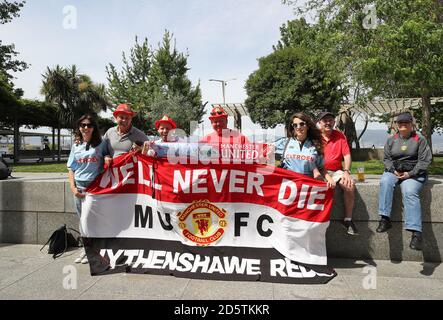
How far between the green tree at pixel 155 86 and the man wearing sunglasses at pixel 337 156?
104ft

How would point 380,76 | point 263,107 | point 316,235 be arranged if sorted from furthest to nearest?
1. point 263,107
2. point 380,76
3. point 316,235

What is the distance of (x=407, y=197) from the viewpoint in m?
4.23

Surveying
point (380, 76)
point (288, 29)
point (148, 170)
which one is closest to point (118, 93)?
point (288, 29)

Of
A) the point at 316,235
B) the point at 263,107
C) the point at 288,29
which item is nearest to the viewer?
the point at 316,235

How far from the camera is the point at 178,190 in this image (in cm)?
443

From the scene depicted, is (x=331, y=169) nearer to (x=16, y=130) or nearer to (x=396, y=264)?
(x=396, y=264)

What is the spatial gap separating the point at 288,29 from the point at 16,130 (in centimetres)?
2703

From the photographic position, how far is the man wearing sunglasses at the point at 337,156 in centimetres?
442

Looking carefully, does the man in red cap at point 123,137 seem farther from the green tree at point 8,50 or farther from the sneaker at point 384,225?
the green tree at point 8,50

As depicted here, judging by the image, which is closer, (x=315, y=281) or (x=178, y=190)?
(x=315, y=281)

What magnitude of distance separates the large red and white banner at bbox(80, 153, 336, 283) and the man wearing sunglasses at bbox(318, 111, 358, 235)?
431mm

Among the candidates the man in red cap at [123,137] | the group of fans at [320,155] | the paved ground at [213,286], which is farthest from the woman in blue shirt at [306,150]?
the man in red cap at [123,137]

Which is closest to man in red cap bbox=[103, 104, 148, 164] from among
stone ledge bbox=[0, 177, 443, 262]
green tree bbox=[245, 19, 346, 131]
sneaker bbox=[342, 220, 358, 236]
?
stone ledge bbox=[0, 177, 443, 262]

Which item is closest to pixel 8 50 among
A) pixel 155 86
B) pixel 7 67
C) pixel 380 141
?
pixel 7 67
